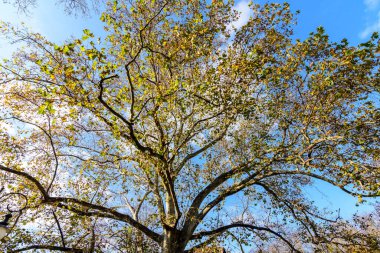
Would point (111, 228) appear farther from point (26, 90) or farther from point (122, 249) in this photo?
point (26, 90)

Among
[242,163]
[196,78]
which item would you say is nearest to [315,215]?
[242,163]

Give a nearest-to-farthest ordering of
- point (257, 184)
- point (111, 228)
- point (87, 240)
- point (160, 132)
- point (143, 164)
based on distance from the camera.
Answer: point (143, 164) < point (160, 132) < point (87, 240) < point (111, 228) < point (257, 184)

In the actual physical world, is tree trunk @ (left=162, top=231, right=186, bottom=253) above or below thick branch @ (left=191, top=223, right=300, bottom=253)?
below

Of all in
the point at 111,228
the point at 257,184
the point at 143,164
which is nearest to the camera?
the point at 143,164

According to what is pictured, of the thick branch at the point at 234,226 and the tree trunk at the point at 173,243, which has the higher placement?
the thick branch at the point at 234,226

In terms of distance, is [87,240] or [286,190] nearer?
[87,240]

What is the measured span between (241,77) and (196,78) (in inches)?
68.9

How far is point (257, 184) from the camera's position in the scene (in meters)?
11.4

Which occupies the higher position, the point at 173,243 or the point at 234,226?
the point at 234,226

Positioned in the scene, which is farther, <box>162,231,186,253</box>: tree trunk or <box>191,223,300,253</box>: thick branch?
<box>191,223,300,253</box>: thick branch

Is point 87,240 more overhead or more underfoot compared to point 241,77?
more underfoot

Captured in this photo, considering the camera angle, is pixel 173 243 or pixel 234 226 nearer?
pixel 173 243

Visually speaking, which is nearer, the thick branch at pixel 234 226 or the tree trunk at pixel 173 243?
the tree trunk at pixel 173 243

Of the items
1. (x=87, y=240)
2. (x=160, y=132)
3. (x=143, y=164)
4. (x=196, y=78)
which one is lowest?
(x=87, y=240)
